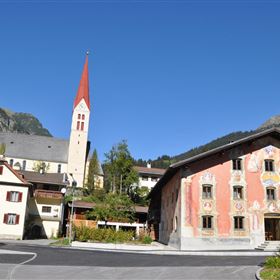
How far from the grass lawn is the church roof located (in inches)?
2827

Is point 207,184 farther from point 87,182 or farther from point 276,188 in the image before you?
point 87,182

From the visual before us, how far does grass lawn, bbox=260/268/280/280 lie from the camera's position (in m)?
13.4

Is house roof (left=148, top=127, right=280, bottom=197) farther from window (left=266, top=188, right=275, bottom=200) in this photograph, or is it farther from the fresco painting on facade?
window (left=266, top=188, right=275, bottom=200)

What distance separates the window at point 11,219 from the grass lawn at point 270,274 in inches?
1367

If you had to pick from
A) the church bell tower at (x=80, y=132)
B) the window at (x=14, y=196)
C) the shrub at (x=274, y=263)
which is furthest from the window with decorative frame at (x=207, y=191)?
the church bell tower at (x=80, y=132)

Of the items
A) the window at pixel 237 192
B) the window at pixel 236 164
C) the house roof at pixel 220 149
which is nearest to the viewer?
the house roof at pixel 220 149

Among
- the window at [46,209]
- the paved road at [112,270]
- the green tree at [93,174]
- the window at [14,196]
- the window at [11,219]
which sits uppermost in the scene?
the green tree at [93,174]

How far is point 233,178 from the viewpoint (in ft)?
109

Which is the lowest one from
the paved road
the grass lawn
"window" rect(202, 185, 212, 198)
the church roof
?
the paved road

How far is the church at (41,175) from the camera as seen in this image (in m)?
43.2

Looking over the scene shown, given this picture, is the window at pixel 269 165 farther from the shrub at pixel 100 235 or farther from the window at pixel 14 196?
the window at pixel 14 196

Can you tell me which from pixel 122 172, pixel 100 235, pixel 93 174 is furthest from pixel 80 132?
pixel 100 235

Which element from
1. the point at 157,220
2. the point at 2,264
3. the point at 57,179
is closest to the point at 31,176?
the point at 57,179

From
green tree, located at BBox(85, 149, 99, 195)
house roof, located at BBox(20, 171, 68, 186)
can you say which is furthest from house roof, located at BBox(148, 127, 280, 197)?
green tree, located at BBox(85, 149, 99, 195)
